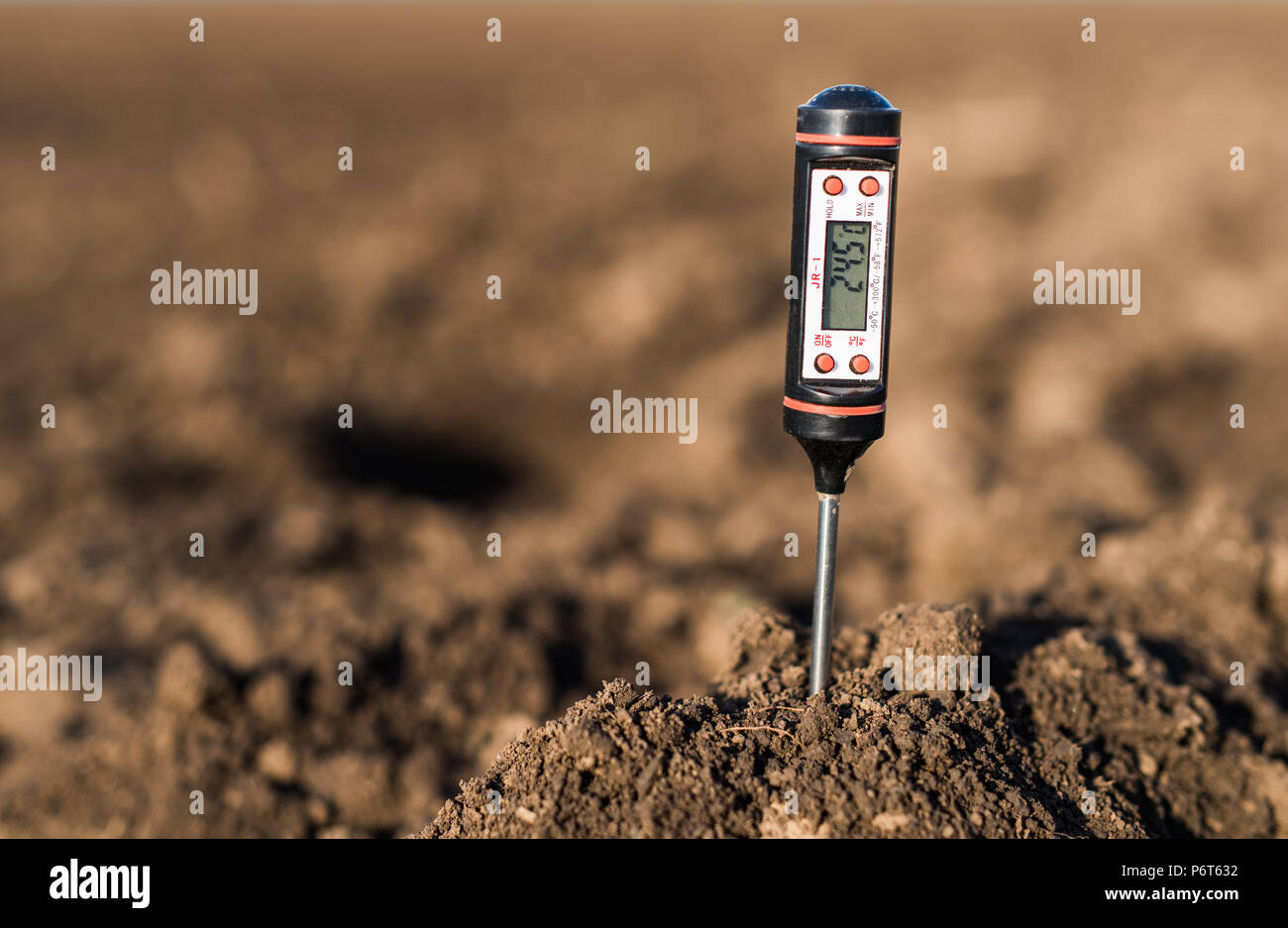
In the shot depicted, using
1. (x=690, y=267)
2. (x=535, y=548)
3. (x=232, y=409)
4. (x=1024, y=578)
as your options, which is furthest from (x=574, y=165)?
(x=1024, y=578)

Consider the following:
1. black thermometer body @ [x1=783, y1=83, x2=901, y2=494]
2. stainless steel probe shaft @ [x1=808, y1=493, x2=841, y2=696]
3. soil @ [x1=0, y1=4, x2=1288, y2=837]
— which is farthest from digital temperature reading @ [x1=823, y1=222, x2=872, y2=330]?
soil @ [x1=0, y1=4, x2=1288, y2=837]

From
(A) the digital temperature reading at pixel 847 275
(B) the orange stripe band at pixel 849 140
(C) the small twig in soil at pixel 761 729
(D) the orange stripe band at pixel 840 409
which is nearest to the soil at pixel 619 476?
(C) the small twig in soil at pixel 761 729

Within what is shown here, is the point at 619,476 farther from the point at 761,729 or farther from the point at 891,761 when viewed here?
the point at 891,761

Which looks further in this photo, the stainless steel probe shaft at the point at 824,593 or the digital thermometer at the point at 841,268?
the stainless steel probe shaft at the point at 824,593

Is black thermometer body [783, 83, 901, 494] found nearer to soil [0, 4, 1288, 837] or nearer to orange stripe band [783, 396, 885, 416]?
orange stripe band [783, 396, 885, 416]

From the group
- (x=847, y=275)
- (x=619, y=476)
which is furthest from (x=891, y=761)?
(x=619, y=476)

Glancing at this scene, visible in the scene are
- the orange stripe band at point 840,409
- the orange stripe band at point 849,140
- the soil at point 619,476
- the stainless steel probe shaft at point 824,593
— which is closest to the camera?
the orange stripe band at point 849,140

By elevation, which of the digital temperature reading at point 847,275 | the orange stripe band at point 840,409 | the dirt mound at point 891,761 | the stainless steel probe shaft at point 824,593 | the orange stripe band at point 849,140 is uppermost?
the orange stripe band at point 849,140

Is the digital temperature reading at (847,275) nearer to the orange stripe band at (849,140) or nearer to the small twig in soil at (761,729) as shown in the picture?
the orange stripe band at (849,140)
